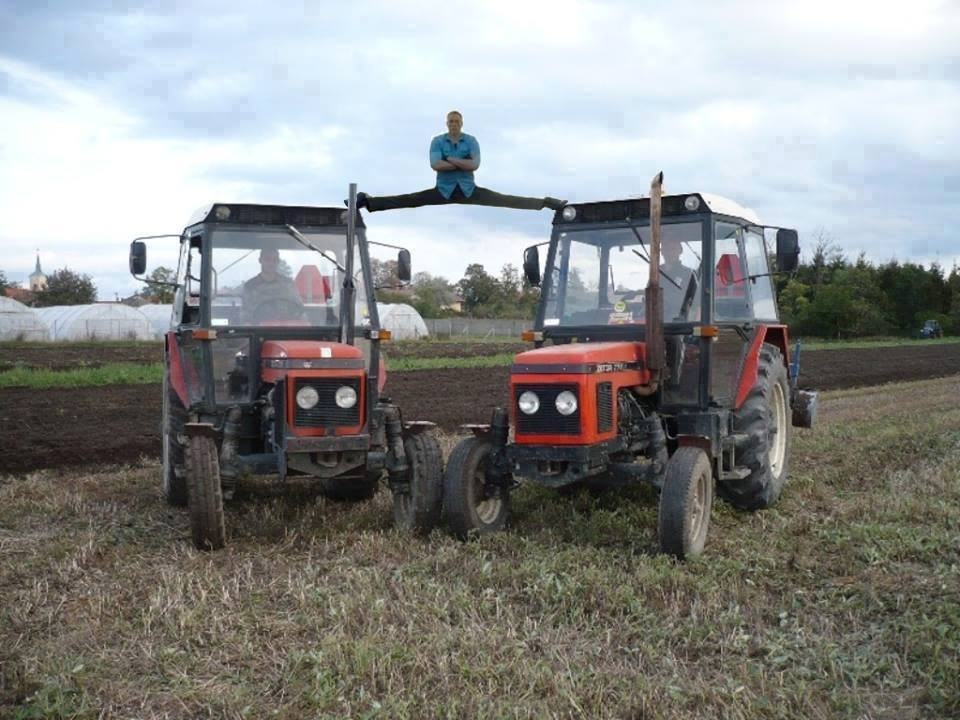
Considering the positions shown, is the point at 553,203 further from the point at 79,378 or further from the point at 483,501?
the point at 79,378

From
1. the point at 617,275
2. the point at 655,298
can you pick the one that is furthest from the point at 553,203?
the point at 655,298

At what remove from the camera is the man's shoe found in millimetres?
7422

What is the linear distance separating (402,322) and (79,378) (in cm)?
2604

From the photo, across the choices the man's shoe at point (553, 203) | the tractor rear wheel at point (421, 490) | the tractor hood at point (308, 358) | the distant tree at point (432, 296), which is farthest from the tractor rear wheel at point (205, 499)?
the distant tree at point (432, 296)

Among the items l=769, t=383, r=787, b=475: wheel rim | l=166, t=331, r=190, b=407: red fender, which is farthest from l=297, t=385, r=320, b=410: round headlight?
l=769, t=383, r=787, b=475: wheel rim

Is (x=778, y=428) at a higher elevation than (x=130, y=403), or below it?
higher

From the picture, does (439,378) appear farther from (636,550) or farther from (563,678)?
(563,678)

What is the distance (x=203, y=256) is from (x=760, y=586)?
14.1 feet

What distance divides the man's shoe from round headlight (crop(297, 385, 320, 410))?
2.31 metres

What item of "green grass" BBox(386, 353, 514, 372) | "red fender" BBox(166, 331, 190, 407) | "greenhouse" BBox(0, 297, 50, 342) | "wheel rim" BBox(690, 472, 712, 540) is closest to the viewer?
"wheel rim" BBox(690, 472, 712, 540)

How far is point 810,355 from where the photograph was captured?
29875mm

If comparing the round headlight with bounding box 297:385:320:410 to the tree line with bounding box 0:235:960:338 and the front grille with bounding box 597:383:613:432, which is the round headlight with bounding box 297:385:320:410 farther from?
the tree line with bounding box 0:235:960:338

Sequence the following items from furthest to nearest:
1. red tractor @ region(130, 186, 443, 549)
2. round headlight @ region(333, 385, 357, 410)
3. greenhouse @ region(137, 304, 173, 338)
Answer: greenhouse @ region(137, 304, 173, 338) < round headlight @ region(333, 385, 357, 410) < red tractor @ region(130, 186, 443, 549)

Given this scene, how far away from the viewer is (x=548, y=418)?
614 centimetres
